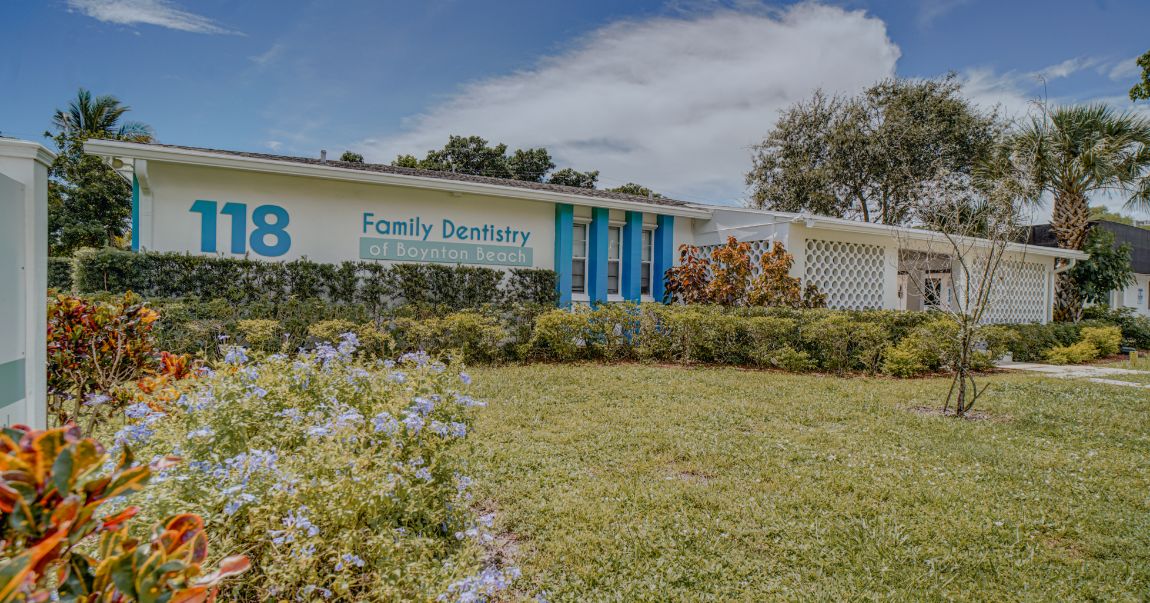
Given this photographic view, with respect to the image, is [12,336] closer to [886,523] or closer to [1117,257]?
[886,523]

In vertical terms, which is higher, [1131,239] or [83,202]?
[83,202]

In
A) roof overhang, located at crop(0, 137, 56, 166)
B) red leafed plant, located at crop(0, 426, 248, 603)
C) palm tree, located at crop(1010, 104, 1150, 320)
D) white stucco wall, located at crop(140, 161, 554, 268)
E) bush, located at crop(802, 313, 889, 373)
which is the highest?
palm tree, located at crop(1010, 104, 1150, 320)

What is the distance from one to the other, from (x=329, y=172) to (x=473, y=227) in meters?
2.84

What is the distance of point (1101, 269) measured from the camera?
15711 mm

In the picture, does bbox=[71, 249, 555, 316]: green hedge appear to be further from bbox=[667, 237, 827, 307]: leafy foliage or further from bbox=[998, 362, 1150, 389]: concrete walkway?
bbox=[998, 362, 1150, 389]: concrete walkway

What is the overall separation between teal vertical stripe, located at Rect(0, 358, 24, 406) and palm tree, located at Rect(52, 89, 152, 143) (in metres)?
26.8

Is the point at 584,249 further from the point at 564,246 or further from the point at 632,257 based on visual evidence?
the point at 632,257

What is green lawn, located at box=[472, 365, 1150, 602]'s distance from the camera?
114 inches

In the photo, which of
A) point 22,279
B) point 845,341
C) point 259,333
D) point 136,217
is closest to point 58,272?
point 136,217

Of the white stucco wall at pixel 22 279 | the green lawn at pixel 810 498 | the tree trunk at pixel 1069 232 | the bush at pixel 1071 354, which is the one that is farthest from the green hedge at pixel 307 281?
the tree trunk at pixel 1069 232

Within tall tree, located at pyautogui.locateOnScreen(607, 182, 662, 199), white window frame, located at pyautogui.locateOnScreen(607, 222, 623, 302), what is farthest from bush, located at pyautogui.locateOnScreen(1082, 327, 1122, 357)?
tall tree, located at pyautogui.locateOnScreen(607, 182, 662, 199)

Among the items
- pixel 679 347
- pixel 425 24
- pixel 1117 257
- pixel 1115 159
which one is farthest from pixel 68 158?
pixel 1117 257

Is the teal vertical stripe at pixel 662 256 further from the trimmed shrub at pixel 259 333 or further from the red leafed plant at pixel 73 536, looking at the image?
the red leafed plant at pixel 73 536

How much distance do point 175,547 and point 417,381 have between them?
2.33 metres
